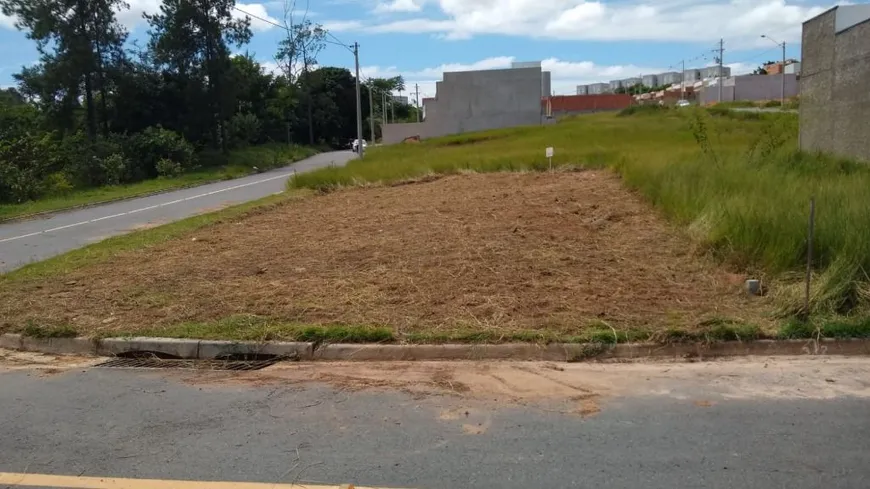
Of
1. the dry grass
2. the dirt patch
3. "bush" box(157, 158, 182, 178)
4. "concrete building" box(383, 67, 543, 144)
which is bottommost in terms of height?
the dirt patch

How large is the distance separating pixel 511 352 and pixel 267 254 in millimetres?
6130

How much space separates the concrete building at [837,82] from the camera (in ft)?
48.6

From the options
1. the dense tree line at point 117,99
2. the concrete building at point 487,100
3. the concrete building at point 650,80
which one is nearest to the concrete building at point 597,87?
the concrete building at point 650,80

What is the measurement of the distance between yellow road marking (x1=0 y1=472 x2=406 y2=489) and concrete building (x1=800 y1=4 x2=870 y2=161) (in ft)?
49.3

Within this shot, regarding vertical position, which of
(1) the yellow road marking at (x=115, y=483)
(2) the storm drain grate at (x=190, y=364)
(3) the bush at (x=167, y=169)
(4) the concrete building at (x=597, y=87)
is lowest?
(2) the storm drain grate at (x=190, y=364)

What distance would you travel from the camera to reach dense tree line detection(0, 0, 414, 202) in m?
38.8

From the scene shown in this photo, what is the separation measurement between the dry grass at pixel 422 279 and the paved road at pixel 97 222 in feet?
11.5

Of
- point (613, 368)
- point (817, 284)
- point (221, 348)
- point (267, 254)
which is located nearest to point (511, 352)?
point (613, 368)

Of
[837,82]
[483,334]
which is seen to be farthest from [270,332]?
[837,82]

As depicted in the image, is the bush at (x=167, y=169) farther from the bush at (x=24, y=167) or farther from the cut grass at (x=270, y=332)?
the cut grass at (x=270, y=332)

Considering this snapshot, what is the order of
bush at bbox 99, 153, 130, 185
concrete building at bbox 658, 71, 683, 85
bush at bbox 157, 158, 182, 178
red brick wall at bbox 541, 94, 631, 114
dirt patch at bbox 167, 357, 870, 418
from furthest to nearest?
concrete building at bbox 658, 71, 683, 85, red brick wall at bbox 541, 94, 631, 114, bush at bbox 157, 158, 182, 178, bush at bbox 99, 153, 130, 185, dirt patch at bbox 167, 357, 870, 418

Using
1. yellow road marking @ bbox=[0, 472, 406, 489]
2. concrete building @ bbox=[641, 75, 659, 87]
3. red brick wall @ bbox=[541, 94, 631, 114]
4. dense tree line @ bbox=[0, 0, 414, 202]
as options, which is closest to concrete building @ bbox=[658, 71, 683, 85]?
concrete building @ bbox=[641, 75, 659, 87]

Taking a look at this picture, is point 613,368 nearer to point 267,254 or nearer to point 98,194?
point 267,254

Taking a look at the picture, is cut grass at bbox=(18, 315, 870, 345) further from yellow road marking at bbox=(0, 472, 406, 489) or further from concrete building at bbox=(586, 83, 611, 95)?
concrete building at bbox=(586, 83, 611, 95)
